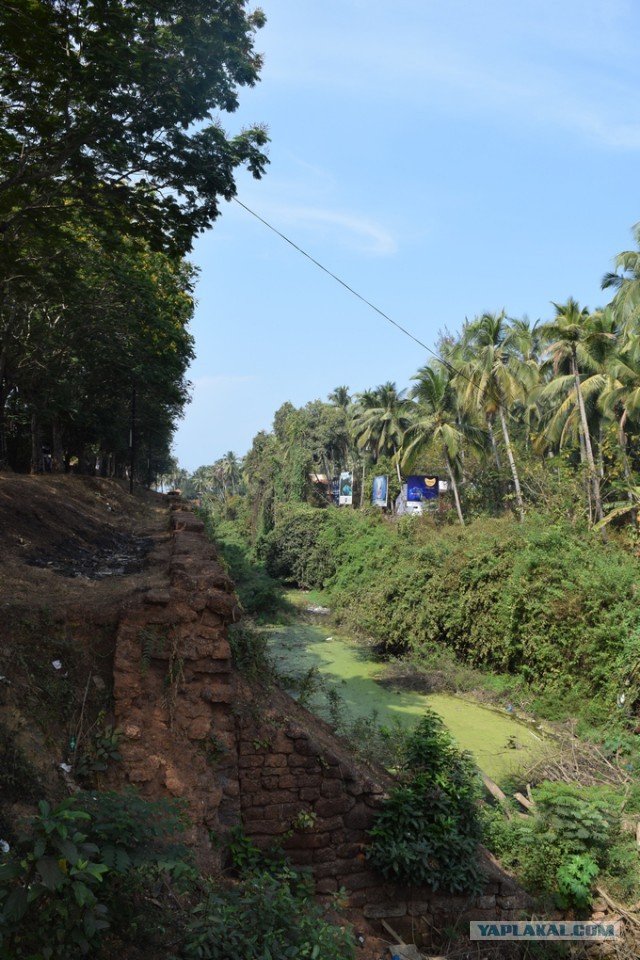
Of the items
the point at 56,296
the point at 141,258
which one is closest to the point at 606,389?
the point at 141,258

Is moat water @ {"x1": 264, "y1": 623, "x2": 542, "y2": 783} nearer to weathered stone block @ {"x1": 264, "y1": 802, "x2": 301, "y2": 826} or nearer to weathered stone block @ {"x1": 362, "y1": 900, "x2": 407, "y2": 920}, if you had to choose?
weathered stone block @ {"x1": 264, "y1": 802, "x2": 301, "y2": 826}

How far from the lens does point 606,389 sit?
22516 mm

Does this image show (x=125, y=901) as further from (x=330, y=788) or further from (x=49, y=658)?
(x=330, y=788)

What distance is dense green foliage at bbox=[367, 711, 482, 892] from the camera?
564 centimetres

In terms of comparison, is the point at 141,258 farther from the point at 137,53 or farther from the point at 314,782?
the point at 314,782

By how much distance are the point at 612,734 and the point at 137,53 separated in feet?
42.4

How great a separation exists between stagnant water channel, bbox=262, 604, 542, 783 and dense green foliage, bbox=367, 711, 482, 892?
1.77 m

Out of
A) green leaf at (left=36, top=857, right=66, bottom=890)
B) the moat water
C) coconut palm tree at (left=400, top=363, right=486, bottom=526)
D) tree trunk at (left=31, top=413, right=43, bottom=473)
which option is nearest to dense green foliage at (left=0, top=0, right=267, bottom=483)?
the moat water

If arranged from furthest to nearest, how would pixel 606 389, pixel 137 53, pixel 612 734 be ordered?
pixel 606 389 < pixel 612 734 < pixel 137 53

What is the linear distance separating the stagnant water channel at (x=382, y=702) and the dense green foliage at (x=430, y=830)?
177 centimetres

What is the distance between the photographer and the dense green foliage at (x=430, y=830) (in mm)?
5637

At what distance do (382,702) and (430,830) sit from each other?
10247 mm

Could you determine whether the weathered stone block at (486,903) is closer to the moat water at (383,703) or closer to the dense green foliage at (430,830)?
the dense green foliage at (430,830)

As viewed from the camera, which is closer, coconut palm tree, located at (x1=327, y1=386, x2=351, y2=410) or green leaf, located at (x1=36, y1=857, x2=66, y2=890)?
green leaf, located at (x1=36, y1=857, x2=66, y2=890)
